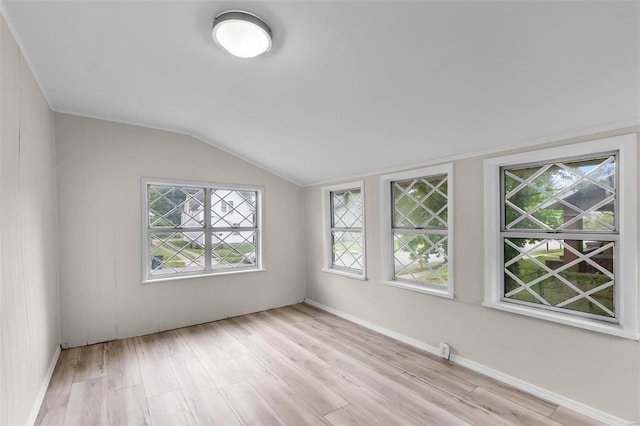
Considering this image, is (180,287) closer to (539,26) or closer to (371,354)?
(371,354)

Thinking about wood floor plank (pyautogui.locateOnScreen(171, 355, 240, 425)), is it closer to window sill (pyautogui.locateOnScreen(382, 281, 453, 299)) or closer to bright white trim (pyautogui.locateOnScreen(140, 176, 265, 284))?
bright white trim (pyautogui.locateOnScreen(140, 176, 265, 284))

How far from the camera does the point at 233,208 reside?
4.34 m

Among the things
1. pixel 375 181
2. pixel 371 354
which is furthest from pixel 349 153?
pixel 371 354

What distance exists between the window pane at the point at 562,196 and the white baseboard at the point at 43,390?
385cm

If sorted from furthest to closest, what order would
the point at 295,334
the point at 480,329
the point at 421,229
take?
the point at 295,334 < the point at 421,229 < the point at 480,329

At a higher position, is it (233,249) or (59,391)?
(233,249)

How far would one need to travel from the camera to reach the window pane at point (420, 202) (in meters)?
3.09

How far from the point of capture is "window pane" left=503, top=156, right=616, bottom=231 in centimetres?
211

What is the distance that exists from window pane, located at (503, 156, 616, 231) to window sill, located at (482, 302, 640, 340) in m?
0.66

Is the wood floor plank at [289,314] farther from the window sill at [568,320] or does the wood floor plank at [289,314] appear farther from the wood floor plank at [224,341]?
the window sill at [568,320]

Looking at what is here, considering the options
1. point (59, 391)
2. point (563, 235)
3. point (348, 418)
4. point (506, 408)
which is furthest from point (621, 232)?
point (59, 391)

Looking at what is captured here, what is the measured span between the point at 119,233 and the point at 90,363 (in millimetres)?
1359

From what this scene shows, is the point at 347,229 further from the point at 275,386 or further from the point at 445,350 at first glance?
the point at 275,386

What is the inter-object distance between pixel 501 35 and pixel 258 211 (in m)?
3.62
